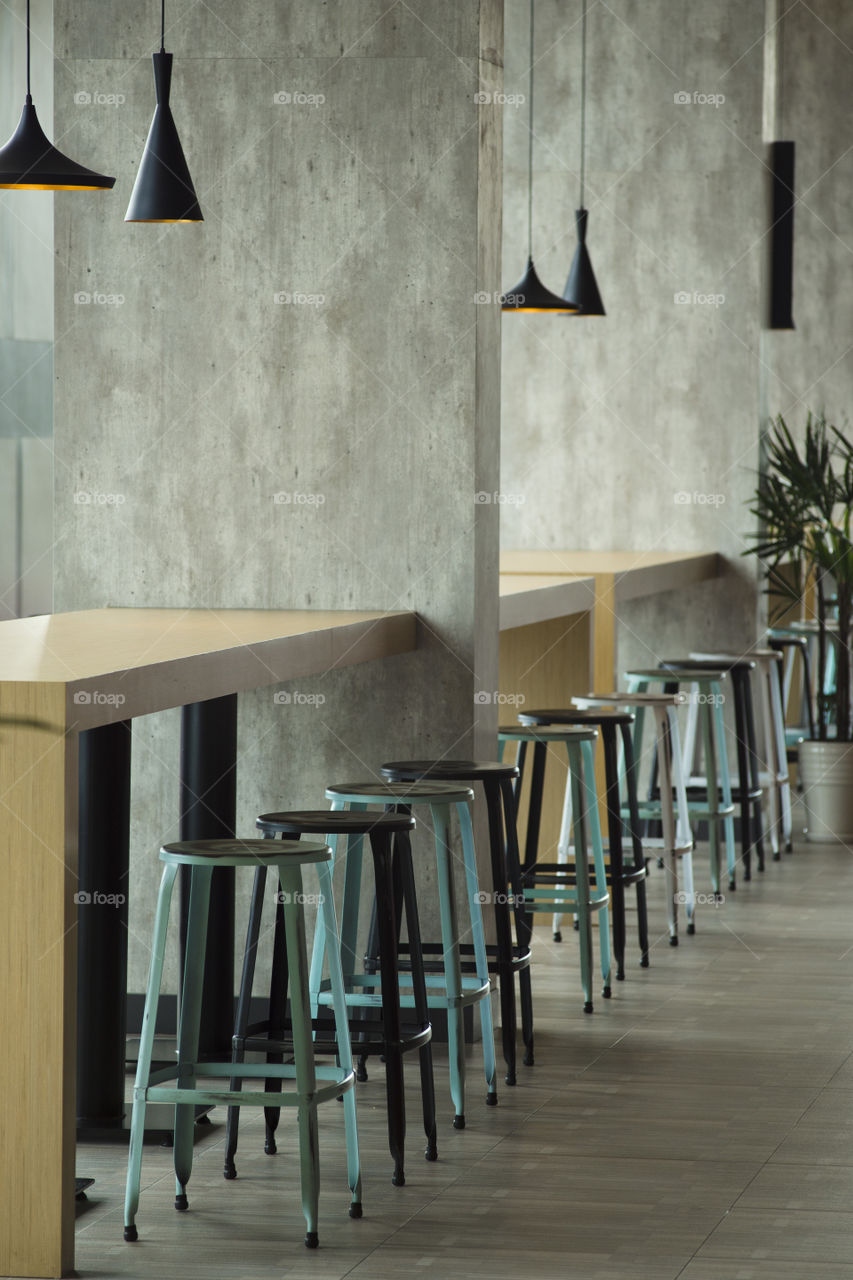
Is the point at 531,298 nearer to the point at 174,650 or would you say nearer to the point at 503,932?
the point at 503,932

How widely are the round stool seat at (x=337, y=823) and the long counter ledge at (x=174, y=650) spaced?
0.85ft

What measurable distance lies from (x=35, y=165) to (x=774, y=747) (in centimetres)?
447

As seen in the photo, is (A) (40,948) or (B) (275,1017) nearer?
(A) (40,948)

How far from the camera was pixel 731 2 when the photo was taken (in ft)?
25.6

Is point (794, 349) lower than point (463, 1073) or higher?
higher

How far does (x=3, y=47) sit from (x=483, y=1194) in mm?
6568

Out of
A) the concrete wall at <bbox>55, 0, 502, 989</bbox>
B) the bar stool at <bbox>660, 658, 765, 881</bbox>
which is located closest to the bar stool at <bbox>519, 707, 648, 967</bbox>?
the concrete wall at <bbox>55, 0, 502, 989</bbox>

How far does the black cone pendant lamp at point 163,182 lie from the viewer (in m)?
4.11

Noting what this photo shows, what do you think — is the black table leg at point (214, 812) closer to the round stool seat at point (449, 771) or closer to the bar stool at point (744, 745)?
the round stool seat at point (449, 771)

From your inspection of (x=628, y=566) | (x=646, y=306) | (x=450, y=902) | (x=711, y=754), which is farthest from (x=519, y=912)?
(x=646, y=306)

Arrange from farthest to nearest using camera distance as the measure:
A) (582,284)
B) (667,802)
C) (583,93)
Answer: (583,93) → (582,284) → (667,802)

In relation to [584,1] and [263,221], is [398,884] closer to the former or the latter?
[263,221]

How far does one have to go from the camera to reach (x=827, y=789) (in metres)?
7.72

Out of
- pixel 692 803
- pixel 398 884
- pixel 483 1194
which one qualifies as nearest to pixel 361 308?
pixel 398 884
